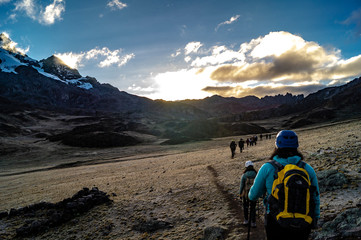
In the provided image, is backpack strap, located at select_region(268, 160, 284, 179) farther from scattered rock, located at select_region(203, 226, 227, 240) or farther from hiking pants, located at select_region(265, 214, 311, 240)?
scattered rock, located at select_region(203, 226, 227, 240)

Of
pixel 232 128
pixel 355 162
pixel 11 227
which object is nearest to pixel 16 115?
pixel 232 128

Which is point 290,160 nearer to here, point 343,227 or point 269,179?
point 269,179

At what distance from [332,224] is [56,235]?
13148 mm

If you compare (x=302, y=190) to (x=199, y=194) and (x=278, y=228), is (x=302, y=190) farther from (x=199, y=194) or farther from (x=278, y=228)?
(x=199, y=194)

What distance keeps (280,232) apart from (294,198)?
0.80m

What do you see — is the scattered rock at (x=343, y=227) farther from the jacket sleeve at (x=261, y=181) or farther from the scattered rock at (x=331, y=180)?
the jacket sleeve at (x=261, y=181)

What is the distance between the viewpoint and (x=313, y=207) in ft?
12.5

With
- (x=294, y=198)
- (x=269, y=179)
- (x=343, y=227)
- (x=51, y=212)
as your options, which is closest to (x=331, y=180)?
(x=343, y=227)

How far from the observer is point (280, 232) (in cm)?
393

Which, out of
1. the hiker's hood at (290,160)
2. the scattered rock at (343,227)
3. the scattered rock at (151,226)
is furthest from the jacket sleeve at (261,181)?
the scattered rock at (151,226)

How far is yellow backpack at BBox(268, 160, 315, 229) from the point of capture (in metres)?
3.63

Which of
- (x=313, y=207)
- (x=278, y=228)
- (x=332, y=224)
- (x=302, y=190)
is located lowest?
(x=332, y=224)

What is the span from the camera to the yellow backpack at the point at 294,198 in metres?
3.63

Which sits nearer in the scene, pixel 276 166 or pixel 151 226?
pixel 276 166
